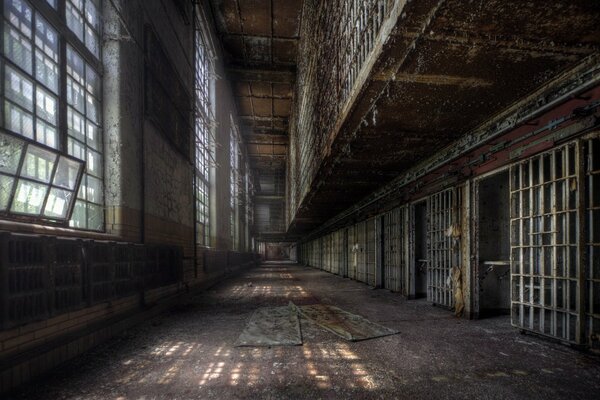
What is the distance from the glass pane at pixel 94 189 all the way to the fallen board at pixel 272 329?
299 centimetres

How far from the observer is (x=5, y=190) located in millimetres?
2916

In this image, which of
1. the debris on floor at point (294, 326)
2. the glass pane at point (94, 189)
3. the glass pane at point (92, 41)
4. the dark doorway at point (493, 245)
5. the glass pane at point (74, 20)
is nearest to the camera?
the debris on floor at point (294, 326)

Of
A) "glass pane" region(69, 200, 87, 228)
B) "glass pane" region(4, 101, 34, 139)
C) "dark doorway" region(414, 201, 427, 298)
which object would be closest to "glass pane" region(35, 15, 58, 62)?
"glass pane" region(4, 101, 34, 139)

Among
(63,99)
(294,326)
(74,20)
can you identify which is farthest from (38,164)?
(294,326)

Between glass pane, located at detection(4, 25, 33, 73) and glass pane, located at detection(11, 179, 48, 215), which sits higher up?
glass pane, located at detection(4, 25, 33, 73)

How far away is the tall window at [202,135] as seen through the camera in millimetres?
10383

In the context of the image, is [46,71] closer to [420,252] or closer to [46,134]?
[46,134]

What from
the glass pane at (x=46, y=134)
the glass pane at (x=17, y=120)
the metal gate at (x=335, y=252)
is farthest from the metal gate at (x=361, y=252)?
the glass pane at (x=17, y=120)

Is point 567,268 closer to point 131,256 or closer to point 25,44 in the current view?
point 131,256

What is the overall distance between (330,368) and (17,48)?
4656mm

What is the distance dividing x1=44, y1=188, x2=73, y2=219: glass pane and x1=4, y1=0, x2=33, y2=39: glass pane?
1.75m

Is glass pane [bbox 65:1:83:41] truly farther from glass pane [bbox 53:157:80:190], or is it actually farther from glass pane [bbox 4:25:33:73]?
glass pane [bbox 53:157:80:190]

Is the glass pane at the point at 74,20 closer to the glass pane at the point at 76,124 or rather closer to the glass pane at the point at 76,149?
the glass pane at the point at 76,124

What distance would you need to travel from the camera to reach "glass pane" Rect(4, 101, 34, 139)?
3.07 meters
